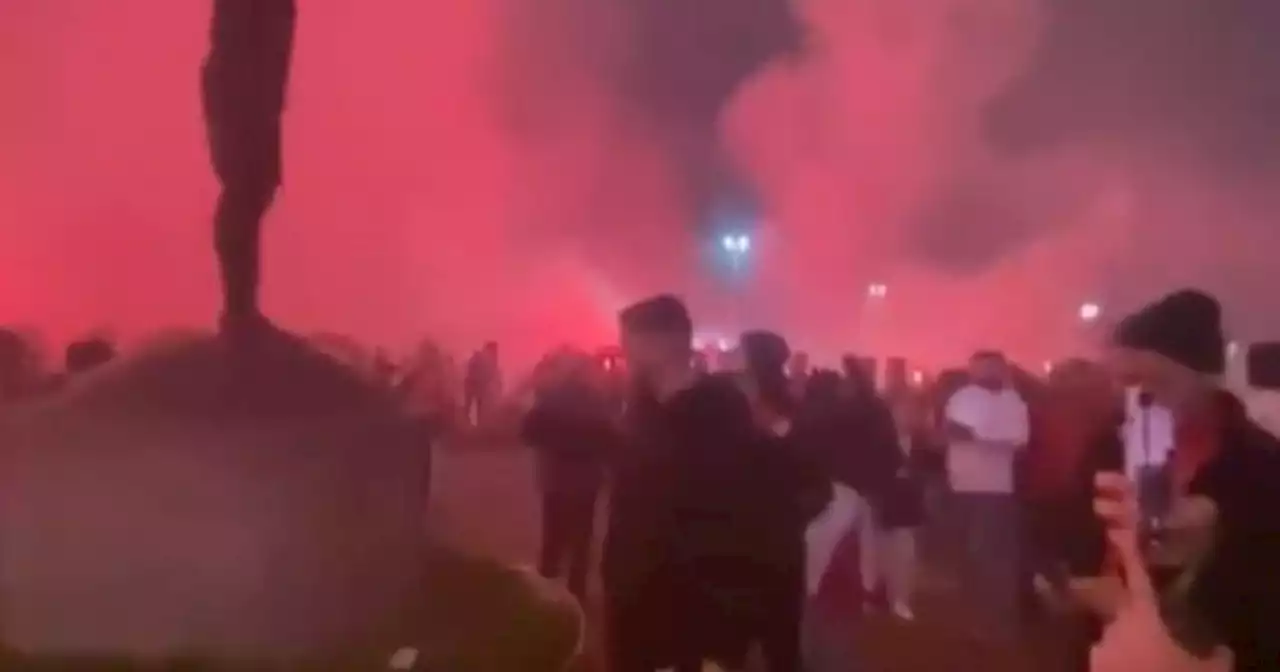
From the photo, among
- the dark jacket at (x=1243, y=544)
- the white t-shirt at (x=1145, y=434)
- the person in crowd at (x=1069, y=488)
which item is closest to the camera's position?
the dark jacket at (x=1243, y=544)

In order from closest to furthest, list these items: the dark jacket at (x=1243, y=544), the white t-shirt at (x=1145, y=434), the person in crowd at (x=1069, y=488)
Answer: the dark jacket at (x=1243, y=544) < the white t-shirt at (x=1145, y=434) < the person in crowd at (x=1069, y=488)

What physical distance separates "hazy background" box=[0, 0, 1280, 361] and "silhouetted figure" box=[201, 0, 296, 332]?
28mm

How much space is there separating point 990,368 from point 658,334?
0.51m

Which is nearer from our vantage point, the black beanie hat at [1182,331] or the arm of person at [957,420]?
the black beanie hat at [1182,331]

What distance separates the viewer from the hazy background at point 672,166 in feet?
6.49

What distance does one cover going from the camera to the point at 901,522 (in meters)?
1.99

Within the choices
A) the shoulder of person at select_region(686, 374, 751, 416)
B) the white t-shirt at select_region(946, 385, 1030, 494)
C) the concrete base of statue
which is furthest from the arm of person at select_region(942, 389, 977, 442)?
the concrete base of statue

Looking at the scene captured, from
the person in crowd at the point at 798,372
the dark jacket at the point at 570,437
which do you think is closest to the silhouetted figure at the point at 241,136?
the dark jacket at the point at 570,437

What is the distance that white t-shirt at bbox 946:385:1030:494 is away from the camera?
6.51 feet

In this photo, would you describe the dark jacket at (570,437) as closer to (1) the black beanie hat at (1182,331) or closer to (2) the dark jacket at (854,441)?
(2) the dark jacket at (854,441)

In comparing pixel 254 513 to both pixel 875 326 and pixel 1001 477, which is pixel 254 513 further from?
pixel 1001 477

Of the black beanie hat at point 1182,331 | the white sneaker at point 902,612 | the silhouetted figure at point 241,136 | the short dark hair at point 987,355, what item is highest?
the silhouetted figure at point 241,136

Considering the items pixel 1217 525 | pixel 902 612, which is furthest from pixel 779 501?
pixel 1217 525

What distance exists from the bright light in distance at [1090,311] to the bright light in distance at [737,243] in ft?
1.69
